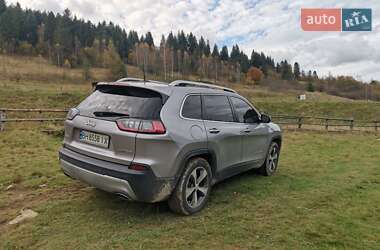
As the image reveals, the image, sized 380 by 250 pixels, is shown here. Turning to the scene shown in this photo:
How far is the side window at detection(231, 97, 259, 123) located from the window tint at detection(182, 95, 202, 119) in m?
0.99

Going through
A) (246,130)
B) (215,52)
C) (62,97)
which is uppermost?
(215,52)

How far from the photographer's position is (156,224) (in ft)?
11.6

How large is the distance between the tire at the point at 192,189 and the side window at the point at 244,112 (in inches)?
50.4

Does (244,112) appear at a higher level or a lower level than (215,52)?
lower

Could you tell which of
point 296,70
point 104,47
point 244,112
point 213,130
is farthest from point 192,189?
point 296,70

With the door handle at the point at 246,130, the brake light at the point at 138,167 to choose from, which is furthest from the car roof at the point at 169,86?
the brake light at the point at 138,167

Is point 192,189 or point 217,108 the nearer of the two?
point 192,189

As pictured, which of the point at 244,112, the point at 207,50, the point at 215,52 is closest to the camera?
the point at 244,112

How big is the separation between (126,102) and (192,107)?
85 centimetres

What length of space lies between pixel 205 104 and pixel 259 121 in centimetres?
163

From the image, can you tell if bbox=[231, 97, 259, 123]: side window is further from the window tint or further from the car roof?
the window tint

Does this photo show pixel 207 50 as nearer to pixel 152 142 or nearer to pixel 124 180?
pixel 152 142

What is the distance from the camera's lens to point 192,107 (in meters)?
3.87

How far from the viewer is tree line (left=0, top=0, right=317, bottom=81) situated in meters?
76.0
